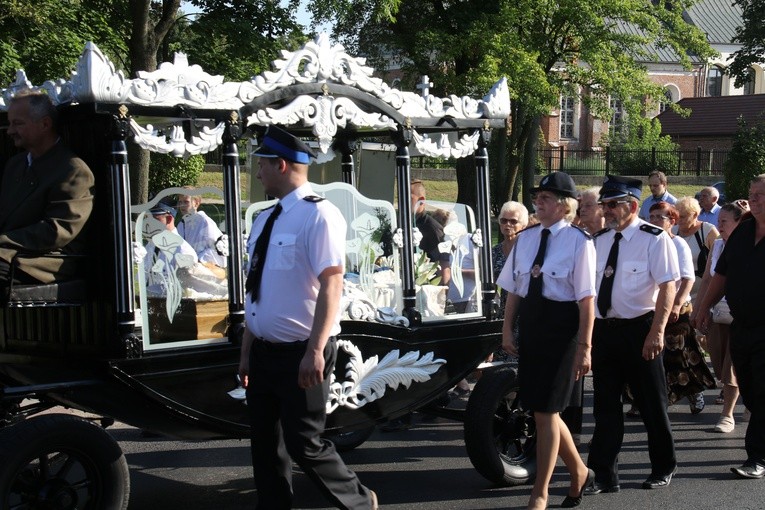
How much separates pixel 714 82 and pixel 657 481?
6754cm

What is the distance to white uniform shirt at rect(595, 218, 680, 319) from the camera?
6363 millimetres

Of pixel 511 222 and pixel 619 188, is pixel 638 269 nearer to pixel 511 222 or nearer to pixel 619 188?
pixel 619 188

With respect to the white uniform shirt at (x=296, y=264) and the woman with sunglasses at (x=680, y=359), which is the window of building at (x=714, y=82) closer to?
the woman with sunglasses at (x=680, y=359)

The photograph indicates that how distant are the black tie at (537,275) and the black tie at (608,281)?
95 centimetres

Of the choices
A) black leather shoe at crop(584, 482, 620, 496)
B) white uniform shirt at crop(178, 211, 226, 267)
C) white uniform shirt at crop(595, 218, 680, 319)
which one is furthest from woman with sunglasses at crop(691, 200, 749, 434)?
white uniform shirt at crop(178, 211, 226, 267)

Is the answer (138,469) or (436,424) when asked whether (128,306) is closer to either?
(138,469)

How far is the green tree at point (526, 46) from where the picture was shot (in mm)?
22953

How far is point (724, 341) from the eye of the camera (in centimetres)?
904

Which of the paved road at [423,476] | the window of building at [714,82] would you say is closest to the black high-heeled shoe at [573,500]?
the paved road at [423,476]

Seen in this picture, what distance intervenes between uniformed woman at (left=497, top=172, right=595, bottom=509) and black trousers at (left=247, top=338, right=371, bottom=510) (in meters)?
1.15

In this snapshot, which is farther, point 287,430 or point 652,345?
point 652,345

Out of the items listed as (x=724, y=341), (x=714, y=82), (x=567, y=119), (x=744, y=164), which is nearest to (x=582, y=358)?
(x=724, y=341)

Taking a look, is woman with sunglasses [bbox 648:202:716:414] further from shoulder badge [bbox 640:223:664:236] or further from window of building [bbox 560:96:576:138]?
window of building [bbox 560:96:576:138]

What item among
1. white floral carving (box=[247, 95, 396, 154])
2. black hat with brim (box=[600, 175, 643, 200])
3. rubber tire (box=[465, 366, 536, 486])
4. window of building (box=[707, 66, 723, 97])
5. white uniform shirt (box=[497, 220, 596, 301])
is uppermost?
window of building (box=[707, 66, 723, 97])
